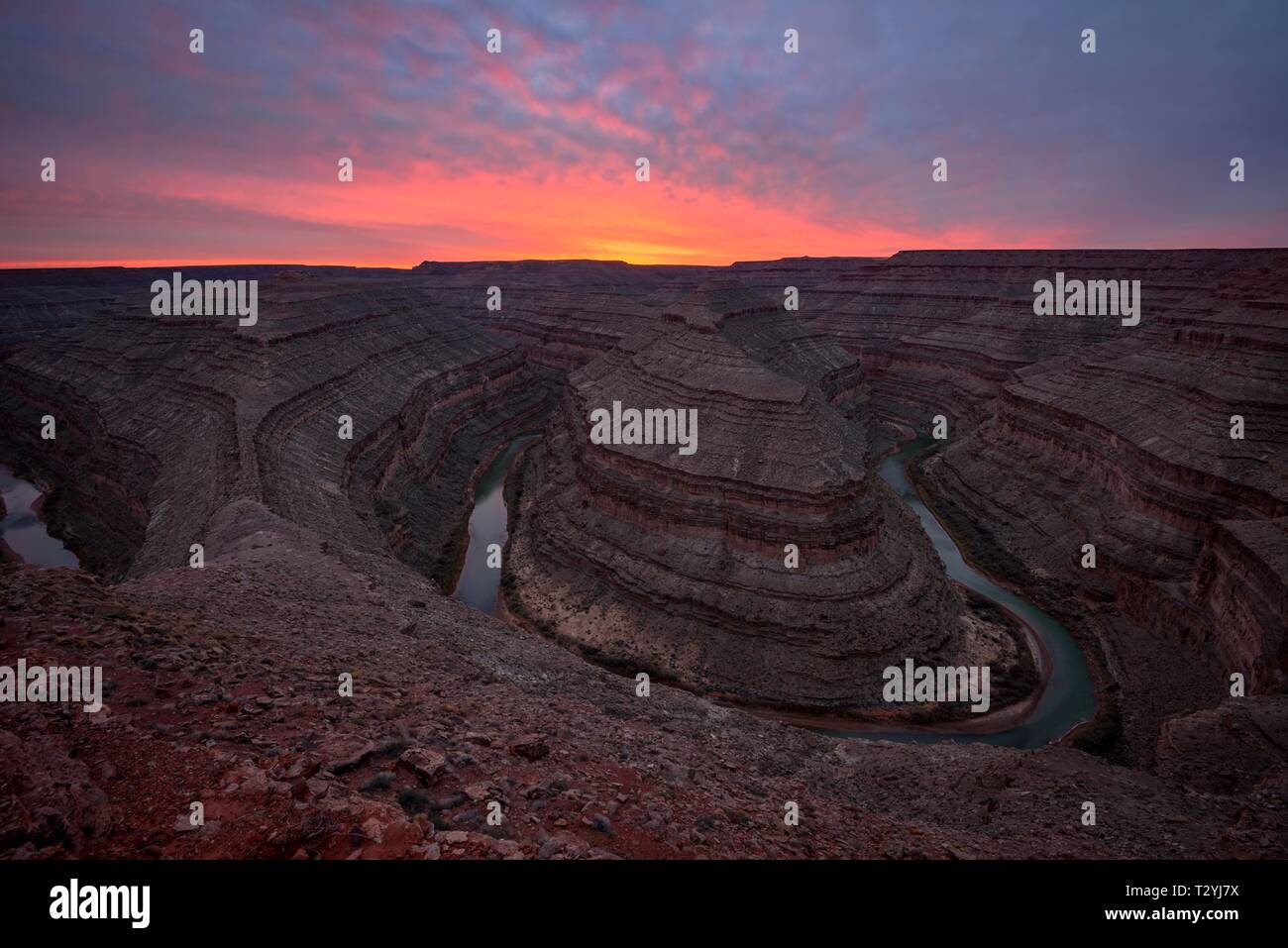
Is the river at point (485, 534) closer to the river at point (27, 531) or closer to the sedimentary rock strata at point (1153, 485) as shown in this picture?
the river at point (27, 531)

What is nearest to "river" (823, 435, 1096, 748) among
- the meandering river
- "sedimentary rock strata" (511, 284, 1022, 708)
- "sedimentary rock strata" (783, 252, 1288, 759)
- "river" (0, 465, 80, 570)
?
the meandering river

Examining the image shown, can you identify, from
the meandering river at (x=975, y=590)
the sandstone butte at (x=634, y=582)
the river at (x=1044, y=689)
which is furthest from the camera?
the meandering river at (x=975, y=590)

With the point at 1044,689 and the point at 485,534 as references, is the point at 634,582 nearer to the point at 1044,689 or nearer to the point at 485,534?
the point at 485,534

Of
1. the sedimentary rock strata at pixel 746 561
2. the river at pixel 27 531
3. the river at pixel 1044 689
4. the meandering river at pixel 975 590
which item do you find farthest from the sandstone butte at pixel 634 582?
the river at pixel 27 531

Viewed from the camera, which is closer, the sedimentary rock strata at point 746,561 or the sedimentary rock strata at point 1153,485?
the sedimentary rock strata at point 1153,485

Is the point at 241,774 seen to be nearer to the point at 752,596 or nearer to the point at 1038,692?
the point at 752,596

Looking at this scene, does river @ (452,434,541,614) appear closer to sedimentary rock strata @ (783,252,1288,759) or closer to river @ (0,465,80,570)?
river @ (0,465,80,570)

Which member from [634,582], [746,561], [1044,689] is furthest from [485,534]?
[1044,689]
